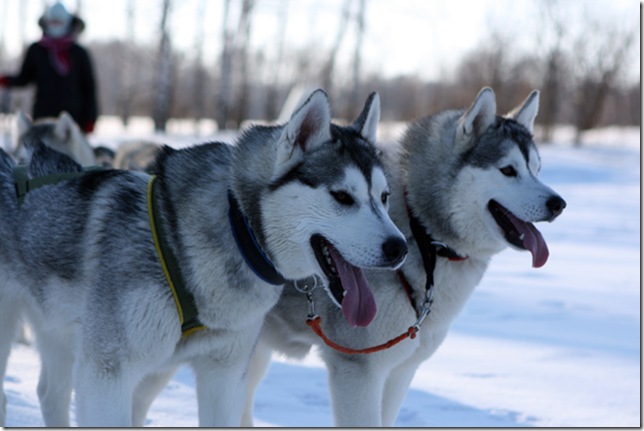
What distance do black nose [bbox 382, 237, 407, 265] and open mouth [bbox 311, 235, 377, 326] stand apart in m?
0.15

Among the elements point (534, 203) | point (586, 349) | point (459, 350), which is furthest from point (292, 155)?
point (586, 349)

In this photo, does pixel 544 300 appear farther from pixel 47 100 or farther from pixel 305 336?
pixel 47 100

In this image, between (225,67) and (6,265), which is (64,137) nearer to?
(6,265)

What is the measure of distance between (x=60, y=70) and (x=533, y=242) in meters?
4.22

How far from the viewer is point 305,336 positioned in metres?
2.95

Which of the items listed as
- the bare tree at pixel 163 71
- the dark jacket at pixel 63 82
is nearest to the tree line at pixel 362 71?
the bare tree at pixel 163 71

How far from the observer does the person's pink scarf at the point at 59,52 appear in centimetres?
580

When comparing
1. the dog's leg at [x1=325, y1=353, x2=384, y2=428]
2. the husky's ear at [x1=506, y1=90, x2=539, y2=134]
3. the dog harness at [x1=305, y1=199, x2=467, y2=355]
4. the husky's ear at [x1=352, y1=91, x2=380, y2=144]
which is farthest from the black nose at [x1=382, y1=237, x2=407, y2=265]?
the husky's ear at [x1=506, y1=90, x2=539, y2=134]

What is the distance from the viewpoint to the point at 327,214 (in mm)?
2271

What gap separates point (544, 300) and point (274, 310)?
320 cm

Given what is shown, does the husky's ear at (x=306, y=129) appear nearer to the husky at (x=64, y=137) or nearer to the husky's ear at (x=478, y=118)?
the husky's ear at (x=478, y=118)

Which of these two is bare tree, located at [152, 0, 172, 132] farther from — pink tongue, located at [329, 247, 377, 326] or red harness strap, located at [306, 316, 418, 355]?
pink tongue, located at [329, 247, 377, 326]

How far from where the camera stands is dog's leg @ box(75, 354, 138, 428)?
7.66ft

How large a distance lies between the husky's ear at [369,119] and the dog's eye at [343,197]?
357 millimetres
